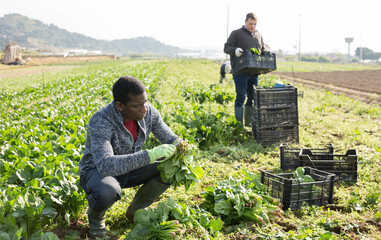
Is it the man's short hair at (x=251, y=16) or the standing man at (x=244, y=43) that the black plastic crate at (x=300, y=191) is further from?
the man's short hair at (x=251, y=16)

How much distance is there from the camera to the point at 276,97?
6.48m

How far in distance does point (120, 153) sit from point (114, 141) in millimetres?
138

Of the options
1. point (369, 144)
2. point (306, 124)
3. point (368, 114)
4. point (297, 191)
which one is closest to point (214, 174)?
point (297, 191)

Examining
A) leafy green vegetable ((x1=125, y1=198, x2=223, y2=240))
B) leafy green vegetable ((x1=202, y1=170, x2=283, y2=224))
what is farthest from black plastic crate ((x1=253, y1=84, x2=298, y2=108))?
leafy green vegetable ((x1=125, y1=198, x2=223, y2=240))

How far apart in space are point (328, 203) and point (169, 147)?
78.4 inches

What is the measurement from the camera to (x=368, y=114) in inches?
386

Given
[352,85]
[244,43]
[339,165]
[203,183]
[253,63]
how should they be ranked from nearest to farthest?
1. [339,165]
2. [203,183]
3. [253,63]
4. [244,43]
5. [352,85]

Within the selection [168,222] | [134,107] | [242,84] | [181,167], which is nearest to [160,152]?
[181,167]

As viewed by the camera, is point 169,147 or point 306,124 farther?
point 306,124

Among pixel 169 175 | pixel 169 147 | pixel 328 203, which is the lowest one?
pixel 328 203

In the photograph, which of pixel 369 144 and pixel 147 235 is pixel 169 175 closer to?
pixel 147 235

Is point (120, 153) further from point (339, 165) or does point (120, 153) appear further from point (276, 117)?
point (276, 117)

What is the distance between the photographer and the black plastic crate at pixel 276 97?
21.1 feet

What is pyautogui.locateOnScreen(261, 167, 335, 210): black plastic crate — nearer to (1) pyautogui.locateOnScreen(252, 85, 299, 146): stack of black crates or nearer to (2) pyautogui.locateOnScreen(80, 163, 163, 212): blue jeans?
(2) pyautogui.locateOnScreen(80, 163, 163, 212): blue jeans
